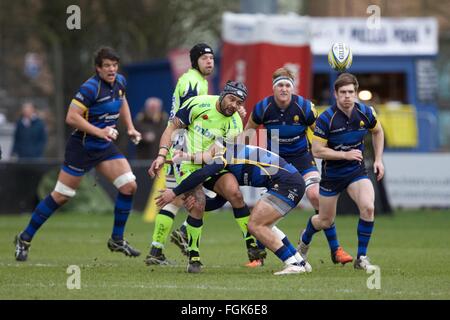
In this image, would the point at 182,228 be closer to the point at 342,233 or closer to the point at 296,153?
the point at 296,153

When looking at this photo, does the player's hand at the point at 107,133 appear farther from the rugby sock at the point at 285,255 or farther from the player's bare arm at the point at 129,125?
the rugby sock at the point at 285,255

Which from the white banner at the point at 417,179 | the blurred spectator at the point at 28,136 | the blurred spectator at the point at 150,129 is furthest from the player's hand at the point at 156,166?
the blurred spectator at the point at 28,136

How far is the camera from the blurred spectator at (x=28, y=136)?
25375 millimetres

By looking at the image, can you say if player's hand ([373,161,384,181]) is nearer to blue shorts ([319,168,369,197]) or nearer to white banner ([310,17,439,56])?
blue shorts ([319,168,369,197])

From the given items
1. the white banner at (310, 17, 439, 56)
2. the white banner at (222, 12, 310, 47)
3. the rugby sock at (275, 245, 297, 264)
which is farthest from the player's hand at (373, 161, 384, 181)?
the white banner at (310, 17, 439, 56)

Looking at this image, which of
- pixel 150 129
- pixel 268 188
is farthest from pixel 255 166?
pixel 150 129

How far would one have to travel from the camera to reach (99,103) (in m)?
13.7

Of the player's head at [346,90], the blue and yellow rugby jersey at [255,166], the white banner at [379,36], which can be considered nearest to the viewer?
the blue and yellow rugby jersey at [255,166]

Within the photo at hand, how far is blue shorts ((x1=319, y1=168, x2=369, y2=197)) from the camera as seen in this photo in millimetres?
12578

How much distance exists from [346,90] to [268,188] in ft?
4.28

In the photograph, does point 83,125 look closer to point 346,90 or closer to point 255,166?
point 255,166

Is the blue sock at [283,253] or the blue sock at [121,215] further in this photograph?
the blue sock at [121,215]

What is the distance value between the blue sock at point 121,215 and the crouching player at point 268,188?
7.04 feet

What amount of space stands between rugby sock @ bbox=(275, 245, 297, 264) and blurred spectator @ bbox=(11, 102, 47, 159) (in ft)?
47.4
